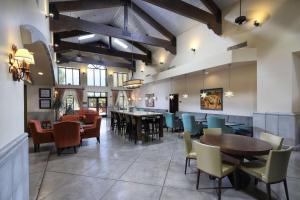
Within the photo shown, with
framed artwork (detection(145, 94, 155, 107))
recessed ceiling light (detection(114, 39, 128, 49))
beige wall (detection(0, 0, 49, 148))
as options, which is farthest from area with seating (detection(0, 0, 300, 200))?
recessed ceiling light (detection(114, 39, 128, 49))

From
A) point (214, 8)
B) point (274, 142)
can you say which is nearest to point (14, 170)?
point (274, 142)

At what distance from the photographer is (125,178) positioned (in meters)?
3.25

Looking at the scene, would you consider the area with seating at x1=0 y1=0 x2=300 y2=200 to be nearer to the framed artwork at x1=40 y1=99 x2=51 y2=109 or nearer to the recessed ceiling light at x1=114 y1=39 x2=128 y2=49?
the framed artwork at x1=40 y1=99 x2=51 y2=109

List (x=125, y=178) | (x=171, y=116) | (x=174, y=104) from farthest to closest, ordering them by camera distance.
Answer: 1. (x=174, y=104)
2. (x=171, y=116)
3. (x=125, y=178)

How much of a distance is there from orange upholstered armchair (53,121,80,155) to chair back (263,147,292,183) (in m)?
4.49

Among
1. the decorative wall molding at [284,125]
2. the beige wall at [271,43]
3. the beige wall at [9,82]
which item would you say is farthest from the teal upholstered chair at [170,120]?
the beige wall at [9,82]

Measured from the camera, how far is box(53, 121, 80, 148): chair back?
15.6 feet

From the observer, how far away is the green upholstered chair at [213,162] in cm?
248

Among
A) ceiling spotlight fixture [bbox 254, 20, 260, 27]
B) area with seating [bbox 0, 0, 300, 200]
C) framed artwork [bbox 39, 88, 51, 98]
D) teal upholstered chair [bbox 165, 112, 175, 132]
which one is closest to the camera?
area with seating [bbox 0, 0, 300, 200]

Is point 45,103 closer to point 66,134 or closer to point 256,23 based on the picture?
point 66,134

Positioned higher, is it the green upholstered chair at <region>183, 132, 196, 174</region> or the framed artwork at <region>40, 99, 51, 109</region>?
the framed artwork at <region>40, 99, 51, 109</region>

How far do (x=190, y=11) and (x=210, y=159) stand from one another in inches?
210

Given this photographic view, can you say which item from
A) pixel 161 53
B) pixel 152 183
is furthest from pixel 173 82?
pixel 152 183

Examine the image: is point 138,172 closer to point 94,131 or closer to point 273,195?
point 273,195
